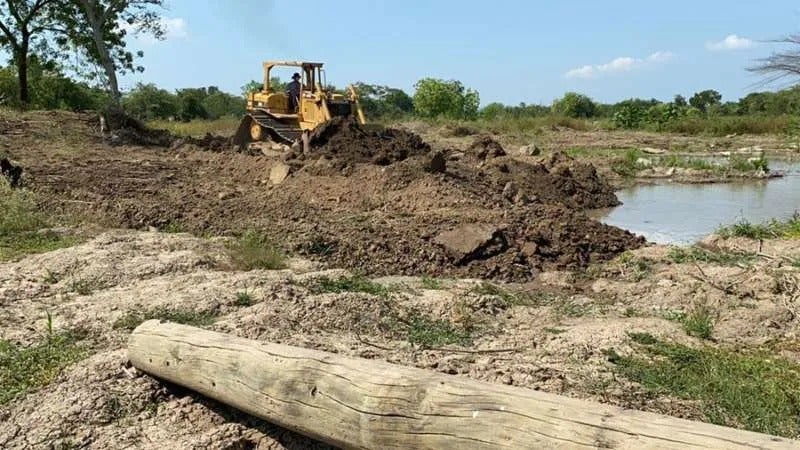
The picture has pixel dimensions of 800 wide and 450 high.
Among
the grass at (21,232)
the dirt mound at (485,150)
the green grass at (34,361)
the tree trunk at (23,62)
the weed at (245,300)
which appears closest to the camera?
the green grass at (34,361)

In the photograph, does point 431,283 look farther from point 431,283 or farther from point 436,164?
point 436,164

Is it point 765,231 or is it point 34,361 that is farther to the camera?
point 765,231

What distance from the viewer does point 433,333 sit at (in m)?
5.52

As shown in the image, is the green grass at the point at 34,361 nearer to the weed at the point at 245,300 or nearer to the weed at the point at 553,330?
the weed at the point at 245,300

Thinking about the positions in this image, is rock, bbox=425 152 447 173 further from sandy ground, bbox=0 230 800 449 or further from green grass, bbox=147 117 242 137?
green grass, bbox=147 117 242 137

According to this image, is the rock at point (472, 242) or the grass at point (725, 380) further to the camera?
the rock at point (472, 242)

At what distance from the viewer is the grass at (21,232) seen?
7957mm

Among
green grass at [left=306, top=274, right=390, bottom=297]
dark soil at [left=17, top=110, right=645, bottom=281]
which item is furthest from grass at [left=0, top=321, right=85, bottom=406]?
dark soil at [left=17, top=110, right=645, bottom=281]

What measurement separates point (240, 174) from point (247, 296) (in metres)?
8.39

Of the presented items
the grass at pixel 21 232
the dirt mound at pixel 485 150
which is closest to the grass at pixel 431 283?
the grass at pixel 21 232

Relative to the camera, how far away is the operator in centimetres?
1798

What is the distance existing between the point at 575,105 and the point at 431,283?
48379 millimetres

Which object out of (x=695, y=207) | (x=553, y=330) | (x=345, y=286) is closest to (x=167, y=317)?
(x=345, y=286)

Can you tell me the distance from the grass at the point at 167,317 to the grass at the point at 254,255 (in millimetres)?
1741
